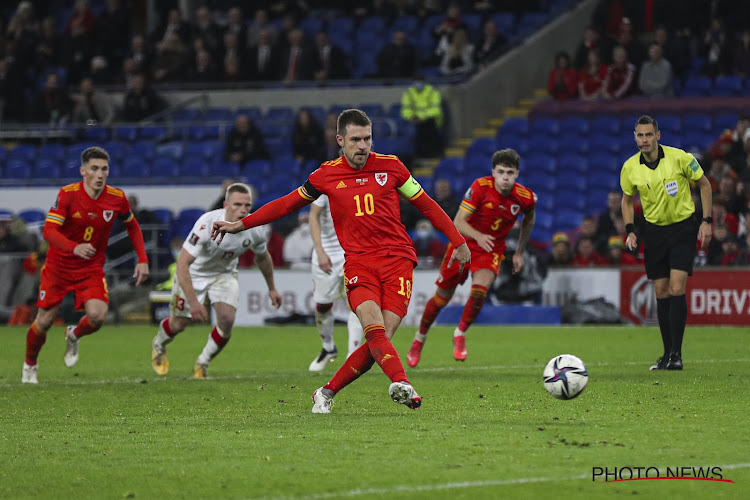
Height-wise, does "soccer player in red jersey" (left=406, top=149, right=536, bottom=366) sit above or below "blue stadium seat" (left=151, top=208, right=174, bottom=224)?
above

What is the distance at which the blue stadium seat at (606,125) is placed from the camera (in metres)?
24.9

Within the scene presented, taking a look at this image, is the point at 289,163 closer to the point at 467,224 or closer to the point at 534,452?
the point at 467,224

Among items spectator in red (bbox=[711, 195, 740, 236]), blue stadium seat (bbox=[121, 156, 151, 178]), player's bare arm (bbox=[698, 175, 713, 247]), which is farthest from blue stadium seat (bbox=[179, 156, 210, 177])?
player's bare arm (bbox=[698, 175, 713, 247])

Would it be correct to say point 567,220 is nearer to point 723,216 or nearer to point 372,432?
point 723,216

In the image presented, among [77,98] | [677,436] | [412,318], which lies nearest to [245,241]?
[677,436]

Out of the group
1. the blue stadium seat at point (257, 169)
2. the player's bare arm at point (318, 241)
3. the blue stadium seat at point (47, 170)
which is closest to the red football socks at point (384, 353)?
the player's bare arm at point (318, 241)

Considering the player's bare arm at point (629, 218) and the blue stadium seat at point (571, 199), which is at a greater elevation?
the player's bare arm at point (629, 218)

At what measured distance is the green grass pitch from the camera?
594 cm

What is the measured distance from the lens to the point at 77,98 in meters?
29.1

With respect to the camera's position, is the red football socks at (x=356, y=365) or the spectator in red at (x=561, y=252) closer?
the red football socks at (x=356, y=365)

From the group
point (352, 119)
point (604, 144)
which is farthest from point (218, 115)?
point (352, 119)

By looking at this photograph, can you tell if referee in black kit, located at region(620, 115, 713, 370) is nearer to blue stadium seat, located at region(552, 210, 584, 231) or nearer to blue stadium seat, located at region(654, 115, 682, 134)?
blue stadium seat, located at region(552, 210, 584, 231)

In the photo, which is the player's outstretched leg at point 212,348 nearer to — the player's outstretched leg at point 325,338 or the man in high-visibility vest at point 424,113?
the player's outstretched leg at point 325,338

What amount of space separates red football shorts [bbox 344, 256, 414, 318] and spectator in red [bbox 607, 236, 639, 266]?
12.1 metres
